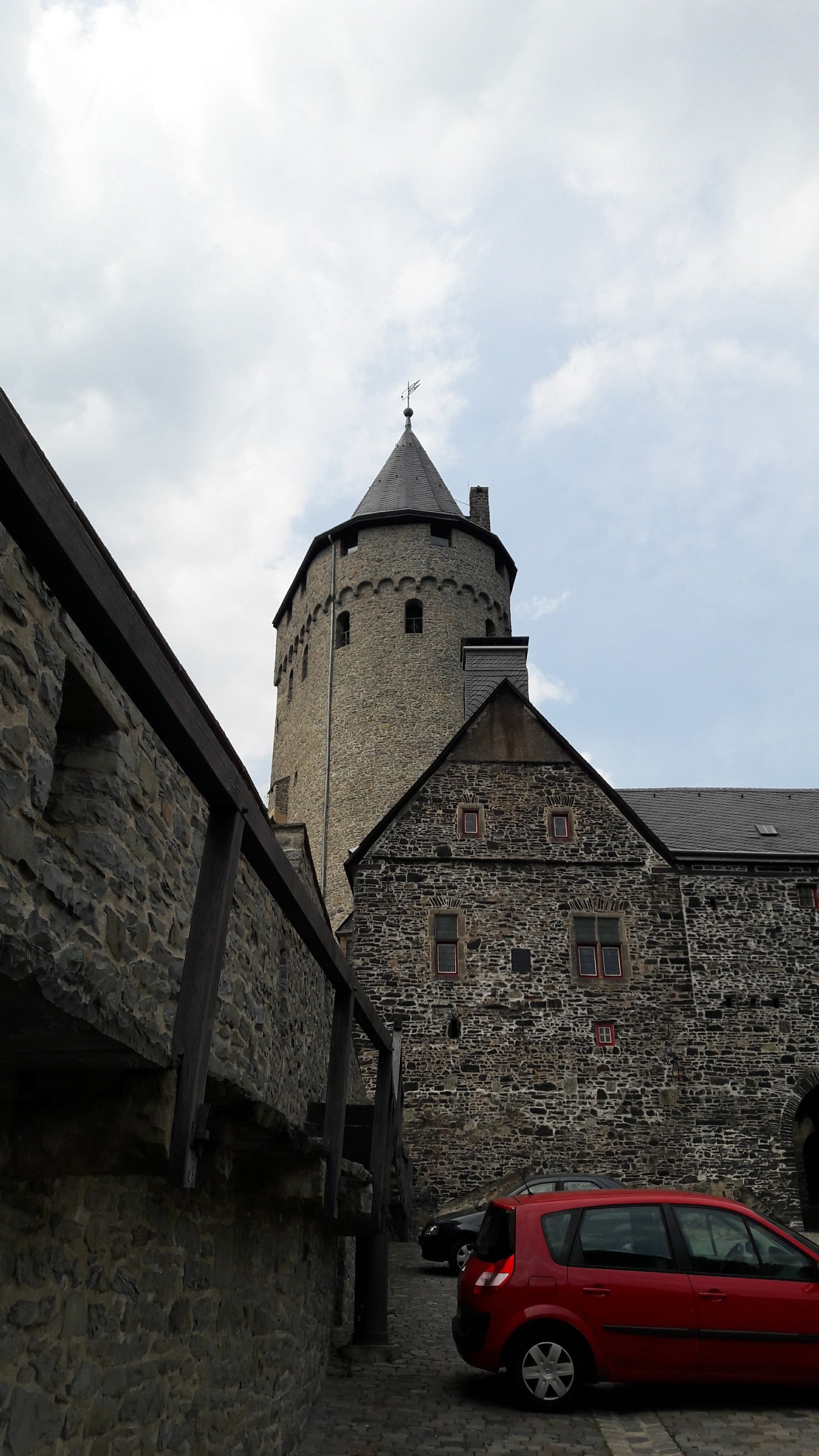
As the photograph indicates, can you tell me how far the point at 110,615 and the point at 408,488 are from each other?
33.2 m

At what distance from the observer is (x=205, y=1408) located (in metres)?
4.09

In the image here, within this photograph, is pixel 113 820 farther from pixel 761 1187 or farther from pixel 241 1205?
pixel 761 1187

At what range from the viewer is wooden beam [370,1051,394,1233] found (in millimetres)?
7230

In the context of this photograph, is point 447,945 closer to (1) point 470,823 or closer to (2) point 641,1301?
(1) point 470,823

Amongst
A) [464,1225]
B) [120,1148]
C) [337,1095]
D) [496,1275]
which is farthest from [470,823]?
[120,1148]

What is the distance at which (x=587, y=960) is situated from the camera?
60.7ft

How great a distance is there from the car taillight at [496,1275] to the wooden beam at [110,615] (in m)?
3.47

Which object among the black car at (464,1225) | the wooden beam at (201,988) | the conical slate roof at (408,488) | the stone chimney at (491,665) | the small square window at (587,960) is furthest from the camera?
the conical slate roof at (408,488)

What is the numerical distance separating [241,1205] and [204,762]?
237 centimetres

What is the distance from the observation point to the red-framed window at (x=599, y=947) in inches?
727

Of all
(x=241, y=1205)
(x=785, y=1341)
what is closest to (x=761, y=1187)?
(x=785, y=1341)

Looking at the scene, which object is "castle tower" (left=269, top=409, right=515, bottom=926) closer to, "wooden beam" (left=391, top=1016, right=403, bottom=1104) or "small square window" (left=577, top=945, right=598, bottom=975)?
"wooden beam" (left=391, top=1016, right=403, bottom=1104)

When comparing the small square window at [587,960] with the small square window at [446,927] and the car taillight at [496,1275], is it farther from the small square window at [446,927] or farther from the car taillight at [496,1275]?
the car taillight at [496,1275]

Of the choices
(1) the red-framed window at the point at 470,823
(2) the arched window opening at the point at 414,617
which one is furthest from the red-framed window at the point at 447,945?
(2) the arched window opening at the point at 414,617
